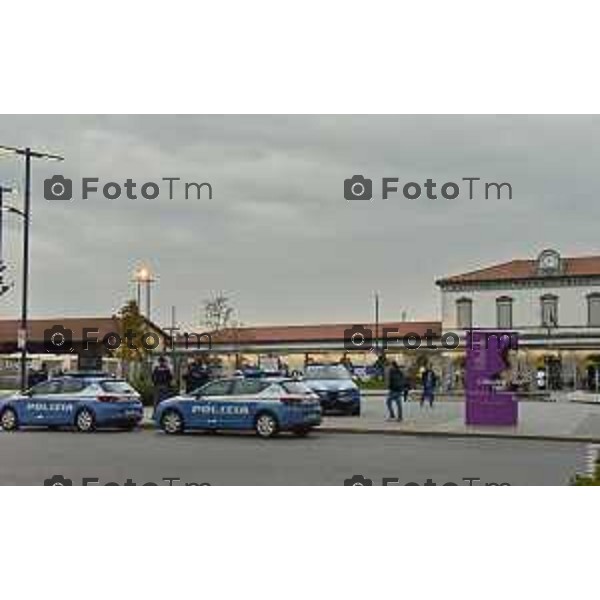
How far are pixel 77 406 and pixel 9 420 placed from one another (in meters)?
2.04

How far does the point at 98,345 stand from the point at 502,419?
10.9m

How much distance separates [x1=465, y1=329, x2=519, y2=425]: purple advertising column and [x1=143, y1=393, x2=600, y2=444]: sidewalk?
0.42m

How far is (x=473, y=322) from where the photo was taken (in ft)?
213

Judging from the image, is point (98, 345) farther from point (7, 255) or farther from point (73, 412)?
point (7, 255)

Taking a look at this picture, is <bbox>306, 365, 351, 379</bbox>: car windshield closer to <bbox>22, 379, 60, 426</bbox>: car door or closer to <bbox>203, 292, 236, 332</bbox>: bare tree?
<bbox>203, 292, 236, 332</bbox>: bare tree

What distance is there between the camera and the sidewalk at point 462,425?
75.9ft

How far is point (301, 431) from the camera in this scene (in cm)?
2242

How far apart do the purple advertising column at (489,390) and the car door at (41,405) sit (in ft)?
32.0

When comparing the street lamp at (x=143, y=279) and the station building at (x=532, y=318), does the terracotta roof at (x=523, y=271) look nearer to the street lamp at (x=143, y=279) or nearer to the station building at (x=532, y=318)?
the station building at (x=532, y=318)

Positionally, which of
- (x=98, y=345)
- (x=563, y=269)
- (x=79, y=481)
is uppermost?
(x=563, y=269)

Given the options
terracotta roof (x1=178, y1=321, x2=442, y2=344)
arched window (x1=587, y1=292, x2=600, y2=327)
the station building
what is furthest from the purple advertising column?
arched window (x1=587, y1=292, x2=600, y2=327)

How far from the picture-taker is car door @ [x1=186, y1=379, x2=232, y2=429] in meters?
22.5

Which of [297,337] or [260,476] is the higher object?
[297,337]
